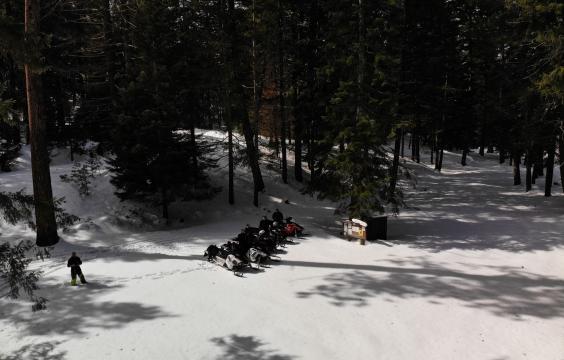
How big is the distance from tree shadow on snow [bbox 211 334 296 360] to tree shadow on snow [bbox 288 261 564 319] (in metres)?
2.62

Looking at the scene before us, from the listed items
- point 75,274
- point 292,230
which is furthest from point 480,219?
point 75,274

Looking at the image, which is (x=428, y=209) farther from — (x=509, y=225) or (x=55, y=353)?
(x=55, y=353)

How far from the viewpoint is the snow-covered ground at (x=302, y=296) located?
8438 millimetres

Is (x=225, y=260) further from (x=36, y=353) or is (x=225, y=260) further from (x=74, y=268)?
(x=36, y=353)

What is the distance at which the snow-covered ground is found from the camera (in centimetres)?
844

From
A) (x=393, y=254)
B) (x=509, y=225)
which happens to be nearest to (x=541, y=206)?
(x=509, y=225)

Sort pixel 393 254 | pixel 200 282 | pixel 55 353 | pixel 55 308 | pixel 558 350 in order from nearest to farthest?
pixel 55 353
pixel 558 350
pixel 55 308
pixel 200 282
pixel 393 254

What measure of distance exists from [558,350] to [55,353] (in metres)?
10.6

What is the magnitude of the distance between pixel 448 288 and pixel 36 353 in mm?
10527

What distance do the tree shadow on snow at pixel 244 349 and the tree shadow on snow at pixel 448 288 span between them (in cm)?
262

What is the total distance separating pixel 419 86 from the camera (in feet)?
80.0

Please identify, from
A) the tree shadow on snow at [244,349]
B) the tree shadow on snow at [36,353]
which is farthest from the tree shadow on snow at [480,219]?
the tree shadow on snow at [36,353]

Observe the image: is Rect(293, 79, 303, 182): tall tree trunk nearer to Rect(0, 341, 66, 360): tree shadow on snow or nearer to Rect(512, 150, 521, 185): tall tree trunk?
Rect(512, 150, 521, 185): tall tree trunk

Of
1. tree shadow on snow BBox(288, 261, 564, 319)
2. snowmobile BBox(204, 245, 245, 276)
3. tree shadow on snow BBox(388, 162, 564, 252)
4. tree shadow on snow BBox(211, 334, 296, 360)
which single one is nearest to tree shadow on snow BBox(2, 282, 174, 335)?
tree shadow on snow BBox(211, 334, 296, 360)
